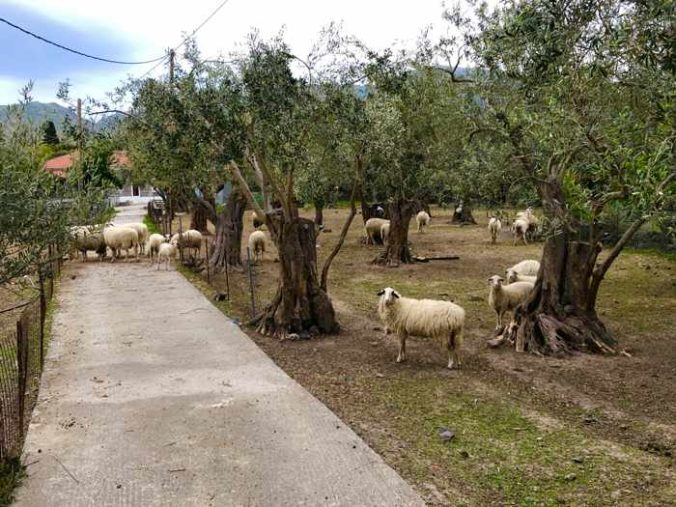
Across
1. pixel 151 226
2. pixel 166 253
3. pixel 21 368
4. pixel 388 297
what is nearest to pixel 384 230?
pixel 166 253

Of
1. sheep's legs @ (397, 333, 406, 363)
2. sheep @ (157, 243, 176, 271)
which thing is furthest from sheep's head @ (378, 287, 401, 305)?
sheep @ (157, 243, 176, 271)

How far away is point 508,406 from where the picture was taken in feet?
25.9

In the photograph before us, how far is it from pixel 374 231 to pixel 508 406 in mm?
19732

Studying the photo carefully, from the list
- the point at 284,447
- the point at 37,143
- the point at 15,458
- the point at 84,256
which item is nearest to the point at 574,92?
the point at 284,447

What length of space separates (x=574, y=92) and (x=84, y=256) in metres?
19.1

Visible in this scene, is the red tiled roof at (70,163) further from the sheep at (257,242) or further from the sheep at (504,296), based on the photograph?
the sheep at (504,296)

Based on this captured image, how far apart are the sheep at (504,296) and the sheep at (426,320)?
7.31 feet

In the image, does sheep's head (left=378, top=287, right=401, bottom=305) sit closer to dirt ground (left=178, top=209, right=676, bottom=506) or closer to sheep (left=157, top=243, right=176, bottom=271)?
dirt ground (left=178, top=209, right=676, bottom=506)

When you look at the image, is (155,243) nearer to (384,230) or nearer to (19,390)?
(384,230)

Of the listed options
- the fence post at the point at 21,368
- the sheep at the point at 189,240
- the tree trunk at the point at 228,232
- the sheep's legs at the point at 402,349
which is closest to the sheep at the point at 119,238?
the sheep at the point at 189,240

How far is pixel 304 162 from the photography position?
10875 millimetres

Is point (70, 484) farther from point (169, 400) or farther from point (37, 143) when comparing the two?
point (37, 143)

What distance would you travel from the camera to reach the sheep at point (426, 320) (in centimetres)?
950

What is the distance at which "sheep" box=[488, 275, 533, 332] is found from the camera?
1174cm
